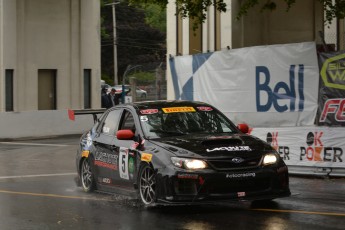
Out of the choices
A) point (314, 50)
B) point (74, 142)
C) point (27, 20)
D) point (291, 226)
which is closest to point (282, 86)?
point (314, 50)

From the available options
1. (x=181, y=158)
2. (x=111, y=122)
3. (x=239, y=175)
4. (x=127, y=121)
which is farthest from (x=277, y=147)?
(x=181, y=158)

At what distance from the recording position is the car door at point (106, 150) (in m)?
11.6

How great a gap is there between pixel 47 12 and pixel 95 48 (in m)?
2.56

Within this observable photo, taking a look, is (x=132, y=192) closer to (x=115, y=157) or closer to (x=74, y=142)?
(x=115, y=157)

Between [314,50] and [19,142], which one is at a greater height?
[314,50]

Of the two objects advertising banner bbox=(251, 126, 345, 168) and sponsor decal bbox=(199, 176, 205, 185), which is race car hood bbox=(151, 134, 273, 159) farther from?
advertising banner bbox=(251, 126, 345, 168)

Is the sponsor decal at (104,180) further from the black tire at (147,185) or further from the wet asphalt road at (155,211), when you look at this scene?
the black tire at (147,185)

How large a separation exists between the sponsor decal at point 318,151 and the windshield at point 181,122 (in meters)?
3.60

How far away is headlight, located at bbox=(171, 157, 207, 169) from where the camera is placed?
31.9ft

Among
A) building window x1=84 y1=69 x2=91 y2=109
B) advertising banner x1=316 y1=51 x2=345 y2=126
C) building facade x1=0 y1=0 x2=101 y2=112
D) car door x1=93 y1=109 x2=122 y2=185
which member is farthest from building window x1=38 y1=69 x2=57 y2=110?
car door x1=93 y1=109 x2=122 y2=185

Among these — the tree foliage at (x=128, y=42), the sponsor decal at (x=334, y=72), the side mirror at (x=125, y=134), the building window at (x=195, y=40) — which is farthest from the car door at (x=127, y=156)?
the tree foliage at (x=128, y=42)

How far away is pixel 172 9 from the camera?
22828 millimetres

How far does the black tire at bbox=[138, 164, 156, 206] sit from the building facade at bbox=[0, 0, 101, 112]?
2040 cm

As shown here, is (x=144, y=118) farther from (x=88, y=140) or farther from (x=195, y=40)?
(x=195, y=40)
